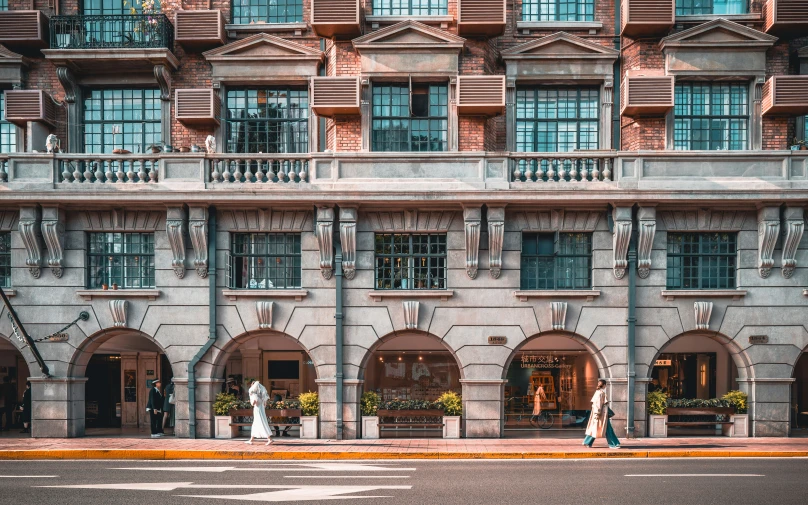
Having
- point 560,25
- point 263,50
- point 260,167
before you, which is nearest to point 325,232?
point 260,167

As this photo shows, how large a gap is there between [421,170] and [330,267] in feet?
12.2

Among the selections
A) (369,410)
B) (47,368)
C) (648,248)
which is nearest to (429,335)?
(369,410)

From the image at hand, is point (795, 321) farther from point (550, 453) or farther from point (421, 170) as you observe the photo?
point (421, 170)

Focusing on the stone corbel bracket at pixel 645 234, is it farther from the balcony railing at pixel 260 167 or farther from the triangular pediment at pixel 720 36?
the balcony railing at pixel 260 167

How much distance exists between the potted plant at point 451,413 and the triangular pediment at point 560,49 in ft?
32.6

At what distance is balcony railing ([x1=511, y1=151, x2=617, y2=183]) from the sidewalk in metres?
7.20

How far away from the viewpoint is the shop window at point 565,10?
78.5 ft

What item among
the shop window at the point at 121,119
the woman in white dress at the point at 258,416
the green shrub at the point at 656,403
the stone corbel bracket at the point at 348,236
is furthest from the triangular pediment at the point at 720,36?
the shop window at the point at 121,119

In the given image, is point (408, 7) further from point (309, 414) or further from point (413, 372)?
point (309, 414)

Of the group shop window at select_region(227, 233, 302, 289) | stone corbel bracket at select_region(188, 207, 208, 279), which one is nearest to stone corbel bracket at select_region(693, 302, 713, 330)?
shop window at select_region(227, 233, 302, 289)

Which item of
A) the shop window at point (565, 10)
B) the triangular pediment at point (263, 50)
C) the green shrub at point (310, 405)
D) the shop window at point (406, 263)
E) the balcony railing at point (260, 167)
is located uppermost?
the shop window at point (565, 10)

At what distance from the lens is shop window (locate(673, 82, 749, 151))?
2358 cm

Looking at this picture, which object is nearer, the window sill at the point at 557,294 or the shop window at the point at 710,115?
the window sill at the point at 557,294

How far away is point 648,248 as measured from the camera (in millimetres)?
22391
